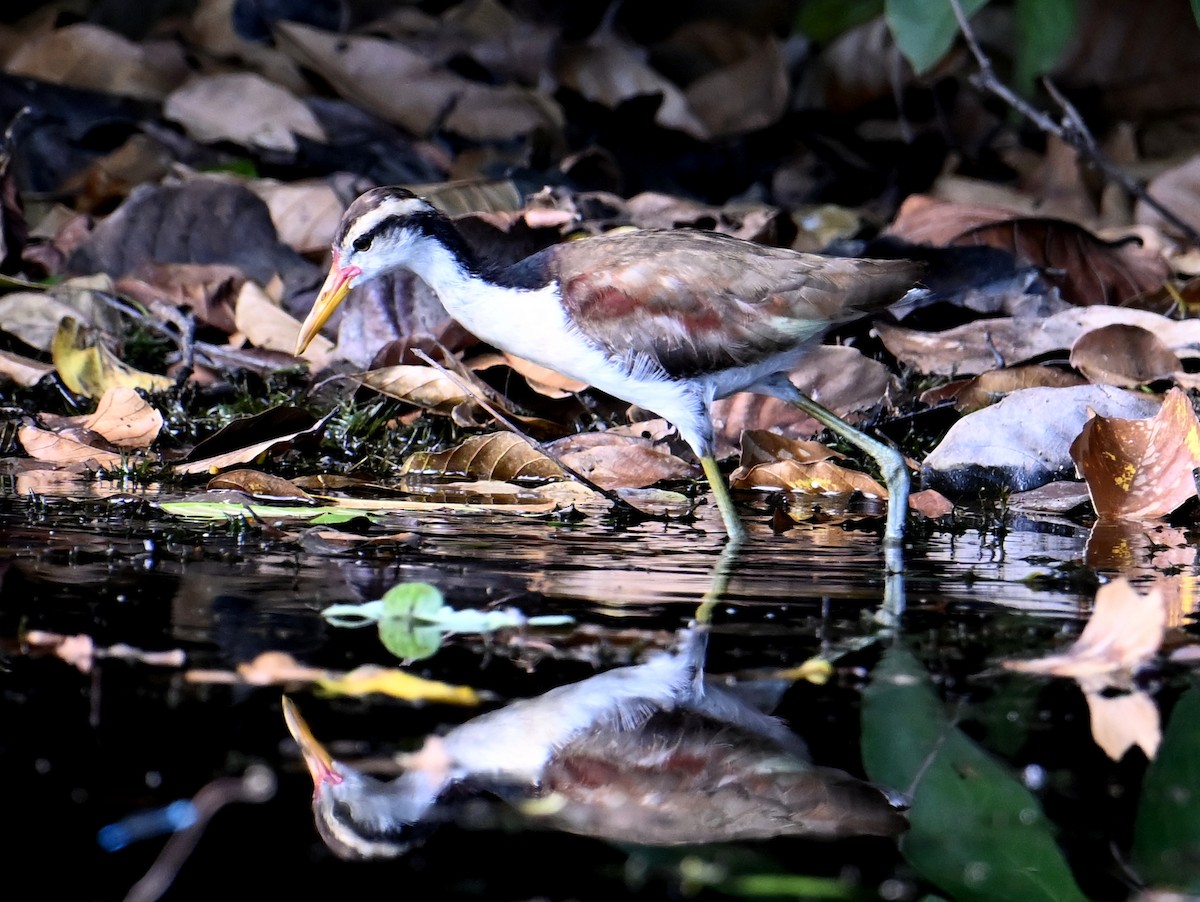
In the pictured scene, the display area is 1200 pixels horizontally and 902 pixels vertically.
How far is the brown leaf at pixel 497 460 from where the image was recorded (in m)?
5.22

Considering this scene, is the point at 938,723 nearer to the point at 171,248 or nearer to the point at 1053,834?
the point at 1053,834

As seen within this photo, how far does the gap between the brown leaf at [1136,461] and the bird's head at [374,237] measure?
7.49 feet

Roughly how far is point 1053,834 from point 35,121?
813 centimetres

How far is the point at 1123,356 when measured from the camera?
5.79 metres

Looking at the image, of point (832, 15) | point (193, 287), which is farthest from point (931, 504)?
point (832, 15)

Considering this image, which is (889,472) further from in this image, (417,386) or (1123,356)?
(417,386)

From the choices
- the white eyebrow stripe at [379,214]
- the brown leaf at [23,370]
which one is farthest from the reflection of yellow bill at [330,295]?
the brown leaf at [23,370]

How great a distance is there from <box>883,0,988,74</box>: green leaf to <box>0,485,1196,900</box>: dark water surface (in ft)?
10.8

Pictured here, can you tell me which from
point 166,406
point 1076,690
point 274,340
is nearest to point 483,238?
point 274,340

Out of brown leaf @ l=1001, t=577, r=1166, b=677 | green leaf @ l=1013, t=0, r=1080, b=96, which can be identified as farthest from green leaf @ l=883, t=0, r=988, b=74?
brown leaf @ l=1001, t=577, r=1166, b=677

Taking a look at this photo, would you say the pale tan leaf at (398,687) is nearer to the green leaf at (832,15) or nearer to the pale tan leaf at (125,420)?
the pale tan leaf at (125,420)

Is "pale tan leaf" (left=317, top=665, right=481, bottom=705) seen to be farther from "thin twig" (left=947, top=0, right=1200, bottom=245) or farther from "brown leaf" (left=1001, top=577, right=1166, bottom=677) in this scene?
"thin twig" (left=947, top=0, right=1200, bottom=245)

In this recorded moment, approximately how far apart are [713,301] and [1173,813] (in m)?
2.81

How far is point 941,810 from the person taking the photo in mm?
2445
